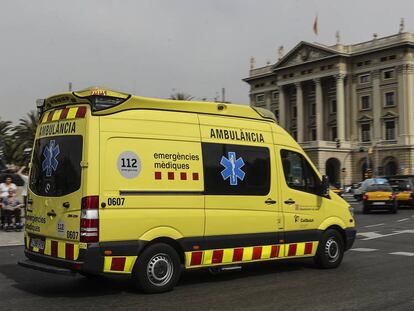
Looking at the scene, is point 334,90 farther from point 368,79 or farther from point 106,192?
point 106,192

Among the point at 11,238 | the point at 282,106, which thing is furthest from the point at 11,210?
the point at 282,106

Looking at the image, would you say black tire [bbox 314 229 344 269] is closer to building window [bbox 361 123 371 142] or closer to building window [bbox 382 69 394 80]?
building window [bbox 382 69 394 80]

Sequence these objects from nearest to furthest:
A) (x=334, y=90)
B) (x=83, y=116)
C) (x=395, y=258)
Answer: (x=83, y=116), (x=395, y=258), (x=334, y=90)

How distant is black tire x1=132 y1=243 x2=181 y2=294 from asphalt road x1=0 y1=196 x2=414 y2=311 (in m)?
0.13

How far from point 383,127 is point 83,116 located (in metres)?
80.8

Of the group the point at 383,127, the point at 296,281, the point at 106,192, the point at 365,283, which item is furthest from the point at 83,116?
the point at 383,127

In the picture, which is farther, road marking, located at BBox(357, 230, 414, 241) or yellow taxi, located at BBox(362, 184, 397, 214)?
yellow taxi, located at BBox(362, 184, 397, 214)

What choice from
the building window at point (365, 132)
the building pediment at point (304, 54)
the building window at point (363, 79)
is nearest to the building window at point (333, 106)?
the building window at point (363, 79)

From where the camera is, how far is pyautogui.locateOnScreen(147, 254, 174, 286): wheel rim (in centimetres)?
704

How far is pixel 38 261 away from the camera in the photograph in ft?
23.8

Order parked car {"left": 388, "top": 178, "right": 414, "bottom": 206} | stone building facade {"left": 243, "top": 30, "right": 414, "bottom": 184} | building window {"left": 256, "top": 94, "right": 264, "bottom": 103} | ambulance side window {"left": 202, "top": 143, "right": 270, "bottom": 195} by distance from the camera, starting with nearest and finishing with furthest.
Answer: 1. ambulance side window {"left": 202, "top": 143, "right": 270, "bottom": 195}
2. parked car {"left": 388, "top": 178, "right": 414, "bottom": 206}
3. stone building facade {"left": 243, "top": 30, "right": 414, "bottom": 184}
4. building window {"left": 256, "top": 94, "right": 264, "bottom": 103}

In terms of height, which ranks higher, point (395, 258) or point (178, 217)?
point (178, 217)

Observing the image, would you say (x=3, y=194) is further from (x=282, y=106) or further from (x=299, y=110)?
(x=282, y=106)

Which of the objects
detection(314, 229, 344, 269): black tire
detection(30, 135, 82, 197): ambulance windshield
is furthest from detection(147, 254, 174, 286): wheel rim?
detection(314, 229, 344, 269): black tire
